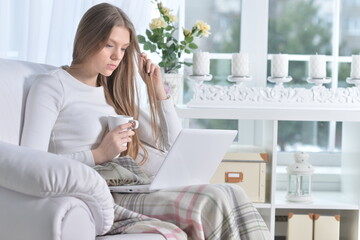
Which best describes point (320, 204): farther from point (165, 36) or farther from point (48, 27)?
point (48, 27)

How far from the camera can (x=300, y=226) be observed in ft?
11.0

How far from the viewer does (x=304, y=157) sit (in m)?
3.42

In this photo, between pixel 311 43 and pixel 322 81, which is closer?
pixel 322 81

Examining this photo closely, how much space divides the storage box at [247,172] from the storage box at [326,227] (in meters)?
0.29

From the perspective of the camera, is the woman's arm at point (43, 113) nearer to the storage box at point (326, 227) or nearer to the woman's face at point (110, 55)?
the woman's face at point (110, 55)

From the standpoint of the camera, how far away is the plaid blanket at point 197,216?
187 centimetres

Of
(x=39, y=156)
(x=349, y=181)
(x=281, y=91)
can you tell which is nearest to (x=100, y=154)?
(x=39, y=156)

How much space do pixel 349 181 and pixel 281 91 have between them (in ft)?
1.84

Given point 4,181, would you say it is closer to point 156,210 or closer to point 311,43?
point 156,210

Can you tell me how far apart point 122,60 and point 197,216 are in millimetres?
847

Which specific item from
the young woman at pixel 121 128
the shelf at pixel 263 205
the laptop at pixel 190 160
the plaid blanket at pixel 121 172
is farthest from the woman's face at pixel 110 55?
the shelf at pixel 263 205

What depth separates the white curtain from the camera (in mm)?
3219

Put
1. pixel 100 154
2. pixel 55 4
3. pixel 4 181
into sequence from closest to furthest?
1. pixel 4 181
2. pixel 100 154
3. pixel 55 4

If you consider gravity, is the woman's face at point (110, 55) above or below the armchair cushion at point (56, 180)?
above
